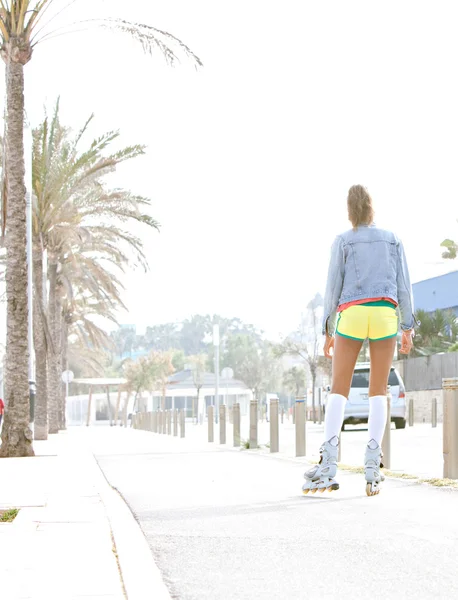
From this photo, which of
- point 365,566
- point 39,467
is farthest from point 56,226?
point 365,566

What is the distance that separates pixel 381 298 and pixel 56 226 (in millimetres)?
21610

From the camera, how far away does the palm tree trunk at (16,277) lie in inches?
621

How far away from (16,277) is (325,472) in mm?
9341

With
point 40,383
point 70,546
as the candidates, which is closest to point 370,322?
point 70,546

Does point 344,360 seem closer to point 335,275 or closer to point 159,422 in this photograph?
point 335,275

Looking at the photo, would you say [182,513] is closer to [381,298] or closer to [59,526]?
[59,526]

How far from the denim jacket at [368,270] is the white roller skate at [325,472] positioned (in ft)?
→ 3.02

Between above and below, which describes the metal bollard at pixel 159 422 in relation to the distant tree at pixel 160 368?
below

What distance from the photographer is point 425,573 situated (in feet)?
14.8

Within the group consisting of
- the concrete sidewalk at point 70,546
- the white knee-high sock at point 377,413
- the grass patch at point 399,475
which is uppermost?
the white knee-high sock at point 377,413

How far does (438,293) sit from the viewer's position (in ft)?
167

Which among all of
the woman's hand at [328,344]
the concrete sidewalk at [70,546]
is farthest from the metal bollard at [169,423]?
the woman's hand at [328,344]

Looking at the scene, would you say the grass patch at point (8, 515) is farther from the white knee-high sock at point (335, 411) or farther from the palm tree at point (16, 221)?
the palm tree at point (16, 221)

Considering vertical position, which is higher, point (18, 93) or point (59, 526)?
point (18, 93)
